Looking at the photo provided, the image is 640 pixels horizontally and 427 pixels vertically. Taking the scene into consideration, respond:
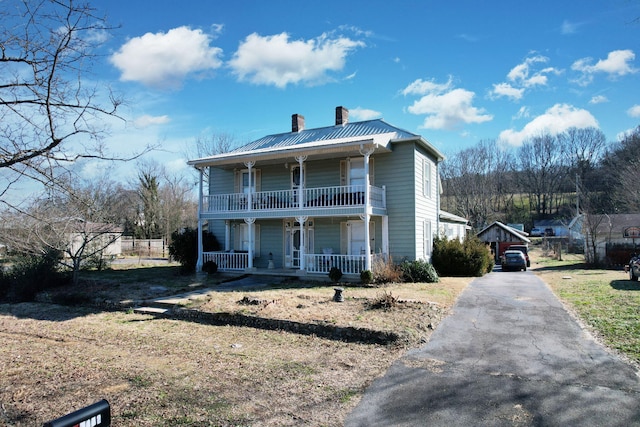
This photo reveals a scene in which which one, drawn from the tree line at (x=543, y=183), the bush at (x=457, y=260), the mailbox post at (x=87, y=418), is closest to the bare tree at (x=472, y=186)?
the tree line at (x=543, y=183)

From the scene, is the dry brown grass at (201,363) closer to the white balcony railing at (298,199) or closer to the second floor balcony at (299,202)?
the second floor balcony at (299,202)

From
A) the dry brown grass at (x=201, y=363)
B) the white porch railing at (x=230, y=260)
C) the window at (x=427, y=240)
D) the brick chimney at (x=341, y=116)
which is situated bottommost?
the dry brown grass at (x=201, y=363)

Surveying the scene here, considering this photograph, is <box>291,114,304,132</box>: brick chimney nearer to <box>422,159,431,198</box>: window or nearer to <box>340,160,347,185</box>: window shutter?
<box>340,160,347,185</box>: window shutter

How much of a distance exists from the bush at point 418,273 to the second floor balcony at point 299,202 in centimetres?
277

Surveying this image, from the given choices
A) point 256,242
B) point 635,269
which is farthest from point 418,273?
point 635,269

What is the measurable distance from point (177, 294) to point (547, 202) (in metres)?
81.2

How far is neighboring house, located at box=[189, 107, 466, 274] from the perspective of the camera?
17734mm

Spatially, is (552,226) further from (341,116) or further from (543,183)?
(341,116)

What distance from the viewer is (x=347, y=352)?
816 centimetres

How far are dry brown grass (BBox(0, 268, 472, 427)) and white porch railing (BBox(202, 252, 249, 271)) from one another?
280 inches

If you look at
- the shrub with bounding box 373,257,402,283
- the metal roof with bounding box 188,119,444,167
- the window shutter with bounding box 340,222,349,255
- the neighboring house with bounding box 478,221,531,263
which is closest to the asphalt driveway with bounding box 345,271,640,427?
the shrub with bounding box 373,257,402,283

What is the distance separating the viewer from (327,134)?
2208 cm

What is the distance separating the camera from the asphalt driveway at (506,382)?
5.07m

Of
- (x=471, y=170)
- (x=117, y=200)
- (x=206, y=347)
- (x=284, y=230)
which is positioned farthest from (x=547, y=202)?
(x=206, y=347)
